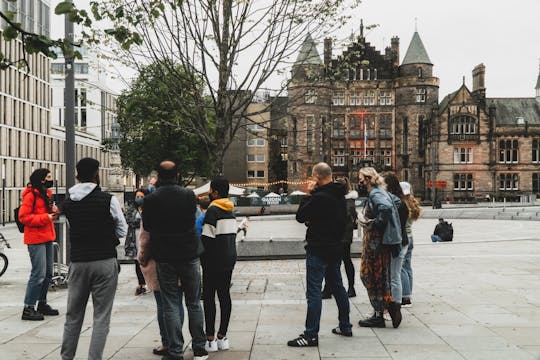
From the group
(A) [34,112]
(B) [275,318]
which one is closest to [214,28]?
(B) [275,318]

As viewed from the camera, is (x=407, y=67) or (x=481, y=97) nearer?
Answer: (x=481, y=97)

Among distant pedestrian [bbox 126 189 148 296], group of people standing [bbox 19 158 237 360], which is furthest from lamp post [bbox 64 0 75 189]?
group of people standing [bbox 19 158 237 360]

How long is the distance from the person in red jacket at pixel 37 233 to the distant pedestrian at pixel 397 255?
4.72 m

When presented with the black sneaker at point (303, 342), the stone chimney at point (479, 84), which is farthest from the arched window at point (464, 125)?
the black sneaker at point (303, 342)

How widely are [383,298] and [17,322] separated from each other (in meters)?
4.91

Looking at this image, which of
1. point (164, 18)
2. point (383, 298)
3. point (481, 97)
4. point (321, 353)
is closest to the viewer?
point (321, 353)

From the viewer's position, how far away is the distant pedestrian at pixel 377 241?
7.30 metres

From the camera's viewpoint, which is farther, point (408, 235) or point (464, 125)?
point (464, 125)

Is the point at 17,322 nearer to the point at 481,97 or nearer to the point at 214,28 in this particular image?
the point at 214,28

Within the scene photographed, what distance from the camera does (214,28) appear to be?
1157 cm

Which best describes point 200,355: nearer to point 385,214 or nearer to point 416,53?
point 385,214

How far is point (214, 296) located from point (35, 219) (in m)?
3.22

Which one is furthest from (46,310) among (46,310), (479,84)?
(479,84)

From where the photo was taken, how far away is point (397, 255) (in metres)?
7.37
